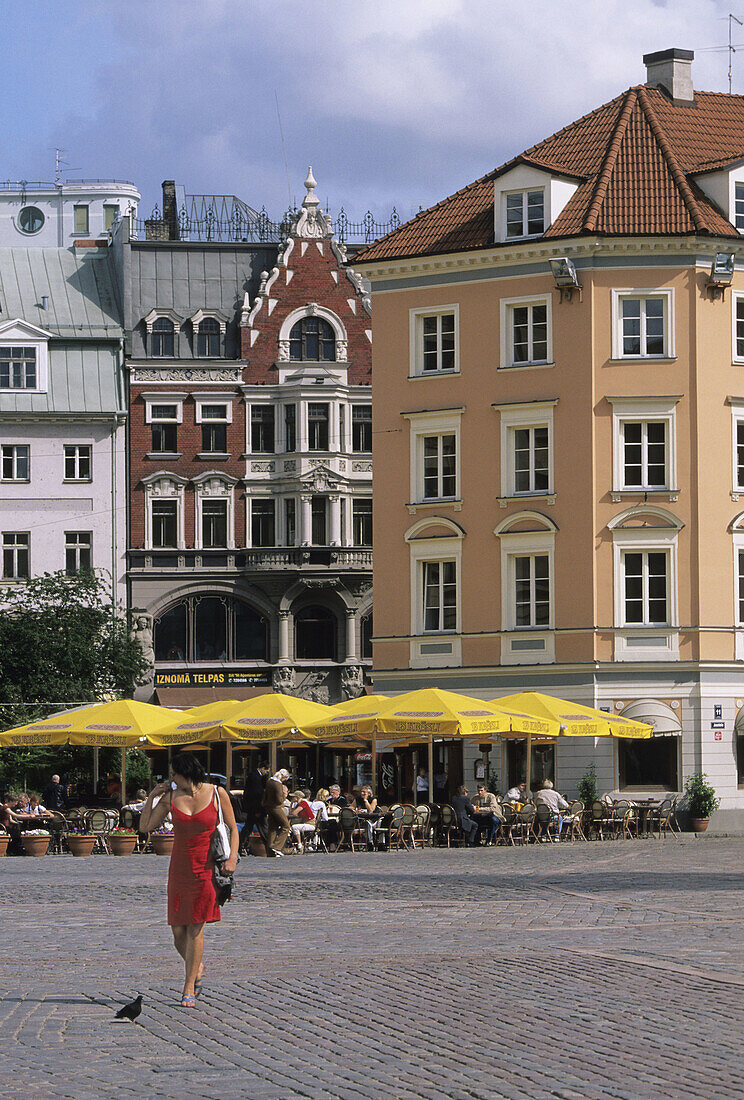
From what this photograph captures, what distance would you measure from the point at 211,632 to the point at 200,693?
95.7 inches

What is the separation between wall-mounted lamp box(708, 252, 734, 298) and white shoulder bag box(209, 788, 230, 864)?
35765 millimetres

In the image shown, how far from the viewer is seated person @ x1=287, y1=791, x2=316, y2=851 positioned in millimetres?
35719

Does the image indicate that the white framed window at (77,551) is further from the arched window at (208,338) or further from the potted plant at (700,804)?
the potted plant at (700,804)

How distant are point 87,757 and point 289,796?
1470 centimetres

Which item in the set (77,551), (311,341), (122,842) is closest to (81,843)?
(122,842)

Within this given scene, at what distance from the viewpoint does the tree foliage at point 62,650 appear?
196ft

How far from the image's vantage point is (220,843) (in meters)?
12.9

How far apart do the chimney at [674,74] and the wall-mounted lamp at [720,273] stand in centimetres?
745

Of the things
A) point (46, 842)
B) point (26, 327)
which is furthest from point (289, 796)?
point (26, 327)

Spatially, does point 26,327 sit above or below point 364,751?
above

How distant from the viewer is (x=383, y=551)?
49094 millimetres

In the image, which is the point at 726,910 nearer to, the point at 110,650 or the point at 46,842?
the point at 46,842

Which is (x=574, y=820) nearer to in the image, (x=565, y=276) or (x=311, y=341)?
(x=565, y=276)

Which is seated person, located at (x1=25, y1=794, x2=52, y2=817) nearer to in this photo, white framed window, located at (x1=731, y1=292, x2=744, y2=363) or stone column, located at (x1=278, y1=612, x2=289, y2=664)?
white framed window, located at (x1=731, y1=292, x2=744, y2=363)
